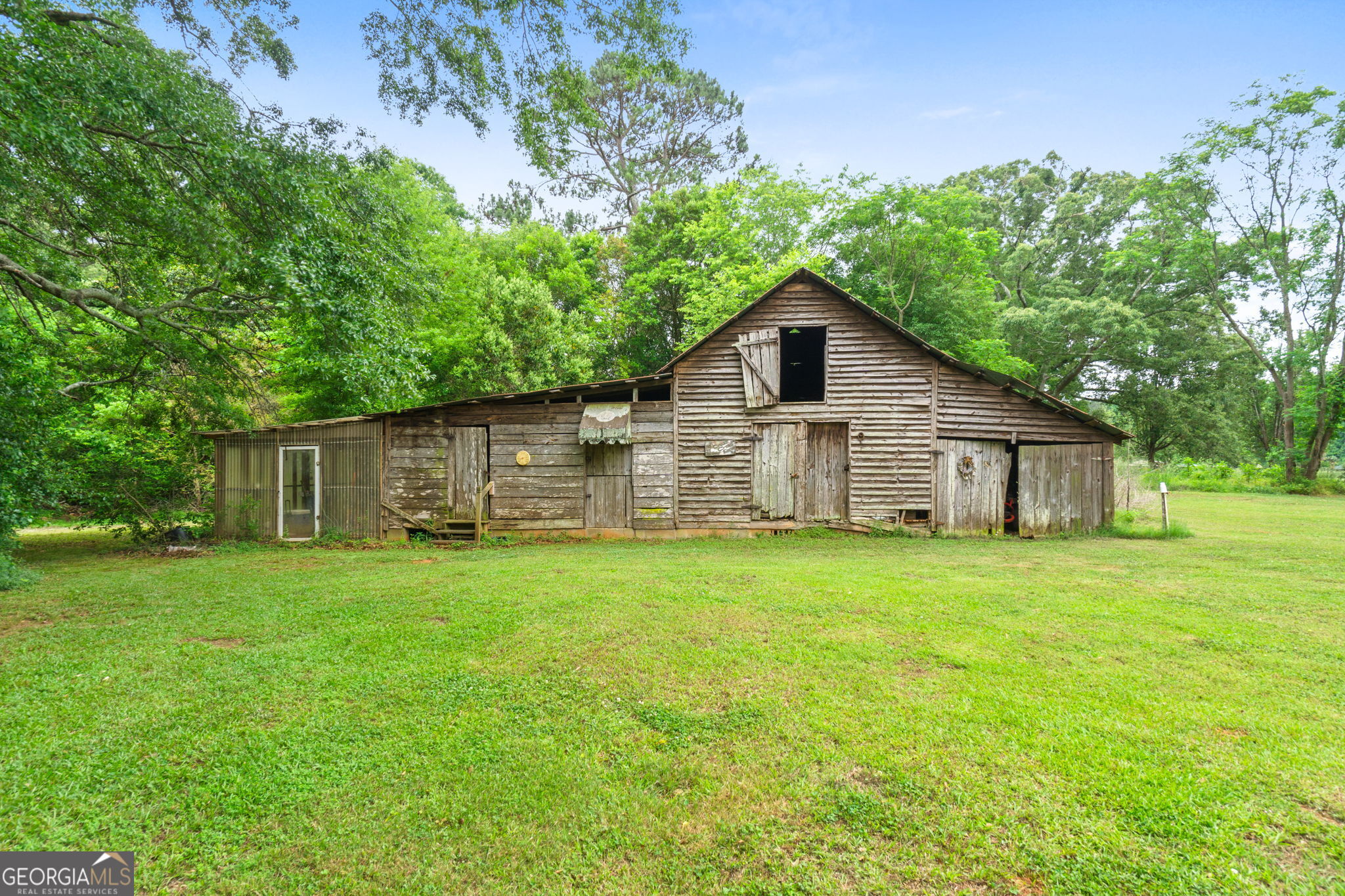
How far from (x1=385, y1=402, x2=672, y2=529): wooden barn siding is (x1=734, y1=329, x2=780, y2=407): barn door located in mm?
1983

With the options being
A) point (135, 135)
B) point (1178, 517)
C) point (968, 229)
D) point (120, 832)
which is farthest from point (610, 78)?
point (120, 832)

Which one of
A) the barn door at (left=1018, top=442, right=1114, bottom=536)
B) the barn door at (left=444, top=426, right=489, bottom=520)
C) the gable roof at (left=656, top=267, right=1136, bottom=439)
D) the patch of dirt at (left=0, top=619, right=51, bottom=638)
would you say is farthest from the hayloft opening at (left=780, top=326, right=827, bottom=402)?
the patch of dirt at (left=0, top=619, right=51, bottom=638)

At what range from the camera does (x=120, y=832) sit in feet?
8.33

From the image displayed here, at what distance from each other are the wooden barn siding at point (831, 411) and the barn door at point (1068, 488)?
2383mm

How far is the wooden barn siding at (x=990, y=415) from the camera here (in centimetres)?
1255

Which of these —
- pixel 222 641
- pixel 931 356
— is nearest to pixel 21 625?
pixel 222 641

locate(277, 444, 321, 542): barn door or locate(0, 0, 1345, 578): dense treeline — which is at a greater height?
locate(0, 0, 1345, 578): dense treeline

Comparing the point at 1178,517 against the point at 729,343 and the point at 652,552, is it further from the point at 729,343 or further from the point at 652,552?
the point at 652,552

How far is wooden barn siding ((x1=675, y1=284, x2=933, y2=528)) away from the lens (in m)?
12.8

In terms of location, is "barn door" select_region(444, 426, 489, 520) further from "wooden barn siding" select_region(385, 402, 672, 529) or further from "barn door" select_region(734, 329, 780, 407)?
"barn door" select_region(734, 329, 780, 407)

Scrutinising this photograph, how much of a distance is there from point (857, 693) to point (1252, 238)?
3751cm

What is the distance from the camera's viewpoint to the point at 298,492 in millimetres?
12719

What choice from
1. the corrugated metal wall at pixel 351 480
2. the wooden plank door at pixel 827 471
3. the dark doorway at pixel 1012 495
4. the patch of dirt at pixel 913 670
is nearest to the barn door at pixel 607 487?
the wooden plank door at pixel 827 471

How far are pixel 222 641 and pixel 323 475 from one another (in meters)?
8.53
